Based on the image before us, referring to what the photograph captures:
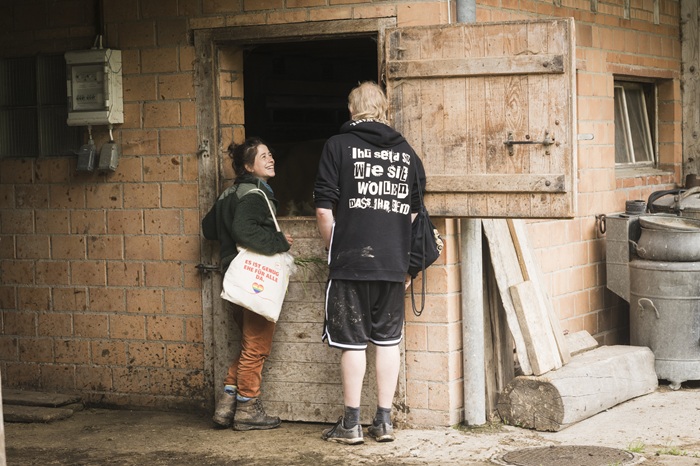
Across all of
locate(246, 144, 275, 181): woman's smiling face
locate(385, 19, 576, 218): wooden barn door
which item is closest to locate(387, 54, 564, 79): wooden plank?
locate(385, 19, 576, 218): wooden barn door

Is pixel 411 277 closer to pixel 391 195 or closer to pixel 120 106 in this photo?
pixel 391 195

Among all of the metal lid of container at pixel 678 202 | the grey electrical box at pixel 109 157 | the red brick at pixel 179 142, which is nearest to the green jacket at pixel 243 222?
the red brick at pixel 179 142

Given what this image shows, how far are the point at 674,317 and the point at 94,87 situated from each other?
169 inches

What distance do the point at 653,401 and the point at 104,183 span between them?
392cm

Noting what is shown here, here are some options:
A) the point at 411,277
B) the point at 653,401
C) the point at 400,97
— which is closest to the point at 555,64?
the point at 400,97

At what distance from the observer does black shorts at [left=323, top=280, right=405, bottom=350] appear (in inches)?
253

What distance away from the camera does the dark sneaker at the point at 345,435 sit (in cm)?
655

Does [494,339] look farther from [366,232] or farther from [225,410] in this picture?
[225,410]

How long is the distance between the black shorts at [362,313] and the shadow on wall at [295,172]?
1.81 metres

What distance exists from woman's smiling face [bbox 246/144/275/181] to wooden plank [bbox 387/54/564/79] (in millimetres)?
943

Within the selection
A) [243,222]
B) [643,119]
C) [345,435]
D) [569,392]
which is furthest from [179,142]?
[643,119]

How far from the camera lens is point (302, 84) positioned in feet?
35.0

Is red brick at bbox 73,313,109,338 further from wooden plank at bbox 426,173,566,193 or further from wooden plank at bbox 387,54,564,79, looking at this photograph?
wooden plank at bbox 387,54,564,79

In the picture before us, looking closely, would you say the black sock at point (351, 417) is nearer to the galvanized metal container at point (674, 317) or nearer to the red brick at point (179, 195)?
the red brick at point (179, 195)
